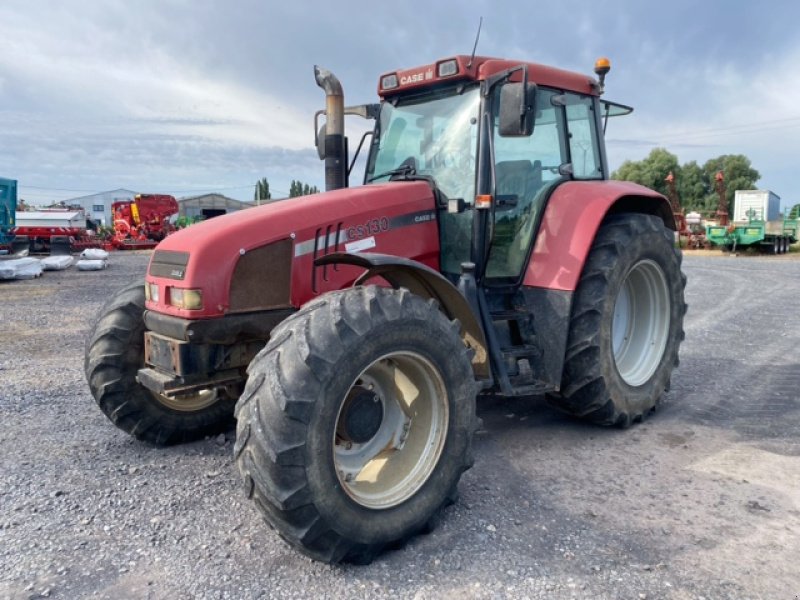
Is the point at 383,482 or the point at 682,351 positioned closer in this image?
the point at 383,482

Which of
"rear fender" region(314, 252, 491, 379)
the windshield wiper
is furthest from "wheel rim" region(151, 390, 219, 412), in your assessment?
the windshield wiper

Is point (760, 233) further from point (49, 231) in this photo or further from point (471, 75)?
point (49, 231)

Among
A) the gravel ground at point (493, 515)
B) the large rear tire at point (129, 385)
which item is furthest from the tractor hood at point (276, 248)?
the gravel ground at point (493, 515)

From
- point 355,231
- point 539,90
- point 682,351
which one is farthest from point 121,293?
point 682,351

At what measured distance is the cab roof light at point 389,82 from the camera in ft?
14.0

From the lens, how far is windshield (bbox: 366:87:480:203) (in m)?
3.94

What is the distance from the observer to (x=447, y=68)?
154 inches

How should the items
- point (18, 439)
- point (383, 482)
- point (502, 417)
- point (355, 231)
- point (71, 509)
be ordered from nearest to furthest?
1. point (383, 482)
2. point (71, 509)
3. point (355, 231)
4. point (18, 439)
5. point (502, 417)

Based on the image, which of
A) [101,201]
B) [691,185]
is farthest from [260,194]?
[101,201]

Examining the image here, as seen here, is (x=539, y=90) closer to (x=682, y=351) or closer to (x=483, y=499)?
(x=483, y=499)

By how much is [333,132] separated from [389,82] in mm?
527

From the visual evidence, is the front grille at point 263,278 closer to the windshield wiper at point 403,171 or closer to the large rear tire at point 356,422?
the large rear tire at point 356,422

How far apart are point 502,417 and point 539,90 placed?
2.35 meters

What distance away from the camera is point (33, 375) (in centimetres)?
586
